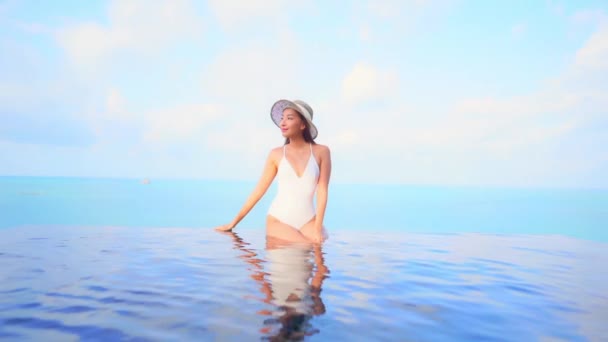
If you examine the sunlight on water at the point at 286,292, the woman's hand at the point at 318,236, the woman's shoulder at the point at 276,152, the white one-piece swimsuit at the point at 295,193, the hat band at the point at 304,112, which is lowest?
the sunlight on water at the point at 286,292

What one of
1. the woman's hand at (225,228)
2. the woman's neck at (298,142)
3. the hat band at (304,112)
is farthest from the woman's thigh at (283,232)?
the woman's hand at (225,228)

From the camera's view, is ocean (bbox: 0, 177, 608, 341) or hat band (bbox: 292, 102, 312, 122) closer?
ocean (bbox: 0, 177, 608, 341)

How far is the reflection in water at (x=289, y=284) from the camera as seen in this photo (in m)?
2.68

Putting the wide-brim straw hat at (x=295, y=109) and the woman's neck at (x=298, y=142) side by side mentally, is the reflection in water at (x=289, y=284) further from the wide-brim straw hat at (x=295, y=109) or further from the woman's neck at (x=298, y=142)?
A: the wide-brim straw hat at (x=295, y=109)

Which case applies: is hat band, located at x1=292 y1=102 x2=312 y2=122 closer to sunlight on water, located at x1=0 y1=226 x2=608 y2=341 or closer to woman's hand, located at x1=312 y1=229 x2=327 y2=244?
woman's hand, located at x1=312 y1=229 x2=327 y2=244

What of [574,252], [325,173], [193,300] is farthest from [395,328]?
[574,252]

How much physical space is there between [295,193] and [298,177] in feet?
0.74

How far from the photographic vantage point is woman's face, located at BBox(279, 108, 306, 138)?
18.9 feet

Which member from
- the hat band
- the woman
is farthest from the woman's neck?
the hat band

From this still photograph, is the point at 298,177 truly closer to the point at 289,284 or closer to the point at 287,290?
the point at 289,284

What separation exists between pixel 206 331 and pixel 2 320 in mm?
1391

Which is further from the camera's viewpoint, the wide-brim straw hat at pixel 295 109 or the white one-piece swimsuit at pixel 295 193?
the white one-piece swimsuit at pixel 295 193

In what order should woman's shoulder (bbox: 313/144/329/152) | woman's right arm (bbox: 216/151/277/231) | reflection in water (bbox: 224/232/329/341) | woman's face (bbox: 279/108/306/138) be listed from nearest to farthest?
reflection in water (bbox: 224/232/329/341)
woman's face (bbox: 279/108/306/138)
woman's shoulder (bbox: 313/144/329/152)
woman's right arm (bbox: 216/151/277/231)

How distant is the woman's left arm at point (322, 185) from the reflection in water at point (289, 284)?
1.34 ft
